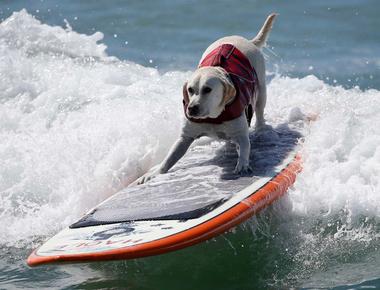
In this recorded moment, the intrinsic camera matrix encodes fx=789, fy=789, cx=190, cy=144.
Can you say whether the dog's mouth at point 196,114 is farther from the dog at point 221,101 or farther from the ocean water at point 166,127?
the ocean water at point 166,127

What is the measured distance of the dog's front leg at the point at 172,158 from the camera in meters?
6.48

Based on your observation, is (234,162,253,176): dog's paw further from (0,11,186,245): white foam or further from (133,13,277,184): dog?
(0,11,186,245): white foam


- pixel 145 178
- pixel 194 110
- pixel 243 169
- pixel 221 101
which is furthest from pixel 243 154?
pixel 145 178

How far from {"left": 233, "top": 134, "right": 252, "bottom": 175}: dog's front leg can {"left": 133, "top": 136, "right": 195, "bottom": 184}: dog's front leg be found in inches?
16.2

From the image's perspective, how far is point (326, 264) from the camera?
5234mm

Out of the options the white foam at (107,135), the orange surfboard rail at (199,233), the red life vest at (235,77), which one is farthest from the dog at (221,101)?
the white foam at (107,135)

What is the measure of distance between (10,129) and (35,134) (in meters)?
0.47

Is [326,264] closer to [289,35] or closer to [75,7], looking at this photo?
[289,35]

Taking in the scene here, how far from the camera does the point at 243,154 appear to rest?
6.28m

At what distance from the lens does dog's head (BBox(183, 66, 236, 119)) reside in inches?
238

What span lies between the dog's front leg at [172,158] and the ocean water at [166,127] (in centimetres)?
44

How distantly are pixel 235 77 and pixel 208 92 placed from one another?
407mm

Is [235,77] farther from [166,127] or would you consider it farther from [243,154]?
[166,127]

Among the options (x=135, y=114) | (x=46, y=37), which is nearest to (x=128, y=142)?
(x=135, y=114)
